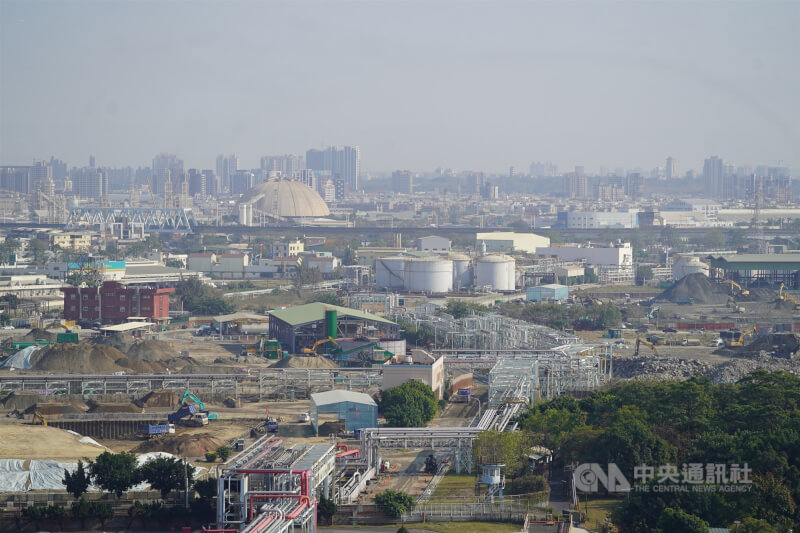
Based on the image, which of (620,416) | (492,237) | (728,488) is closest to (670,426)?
(620,416)

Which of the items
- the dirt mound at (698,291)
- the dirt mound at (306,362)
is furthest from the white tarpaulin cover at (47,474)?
the dirt mound at (698,291)

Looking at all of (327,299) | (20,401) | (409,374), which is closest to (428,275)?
(327,299)

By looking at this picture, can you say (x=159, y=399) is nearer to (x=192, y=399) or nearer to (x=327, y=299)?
(x=192, y=399)

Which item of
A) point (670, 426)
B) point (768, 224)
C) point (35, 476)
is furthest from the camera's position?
point (768, 224)

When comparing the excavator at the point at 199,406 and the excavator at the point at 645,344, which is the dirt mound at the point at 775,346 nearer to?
the excavator at the point at 645,344

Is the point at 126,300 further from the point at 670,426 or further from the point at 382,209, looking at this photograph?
the point at 382,209
